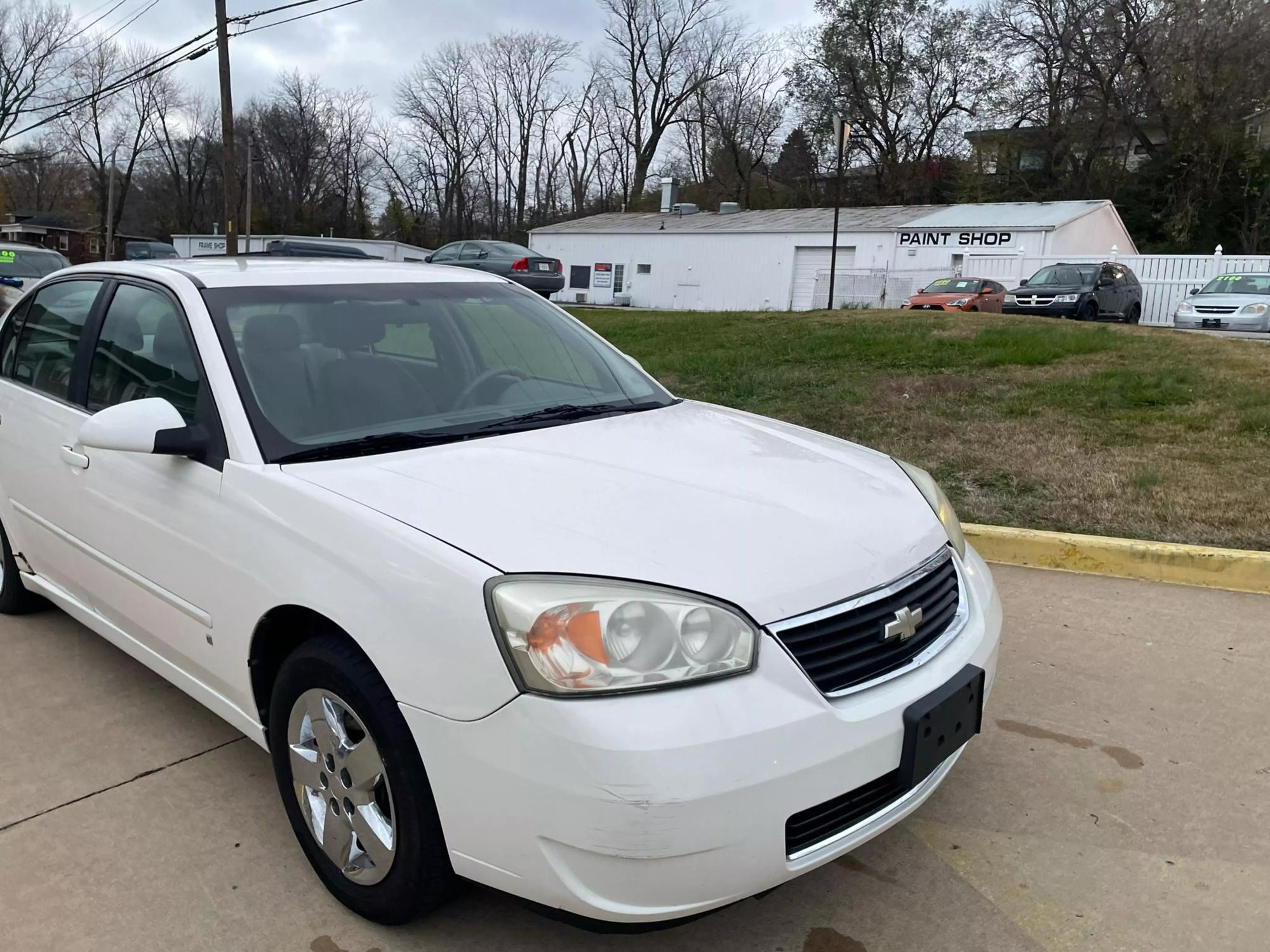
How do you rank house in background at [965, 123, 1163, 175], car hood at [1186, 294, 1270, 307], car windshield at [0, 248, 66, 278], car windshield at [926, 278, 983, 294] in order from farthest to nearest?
house in background at [965, 123, 1163, 175] → car windshield at [926, 278, 983, 294] → car hood at [1186, 294, 1270, 307] → car windshield at [0, 248, 66, 278]

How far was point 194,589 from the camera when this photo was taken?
2.68 metres

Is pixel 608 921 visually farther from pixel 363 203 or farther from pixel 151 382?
pixel 363 203

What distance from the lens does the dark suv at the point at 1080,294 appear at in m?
20.6

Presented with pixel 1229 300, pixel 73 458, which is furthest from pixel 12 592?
pixel 1229 300

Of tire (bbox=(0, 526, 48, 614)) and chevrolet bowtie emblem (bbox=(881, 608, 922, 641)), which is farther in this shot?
tire (bbox=(0, 526, 48, 614))

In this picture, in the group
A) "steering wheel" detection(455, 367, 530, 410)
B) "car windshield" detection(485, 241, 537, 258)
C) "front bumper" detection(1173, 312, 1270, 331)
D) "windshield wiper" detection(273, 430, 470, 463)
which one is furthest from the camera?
"car windshield" detection(485, 241, 537, 258)

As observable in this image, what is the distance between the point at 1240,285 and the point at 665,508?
21878 mm

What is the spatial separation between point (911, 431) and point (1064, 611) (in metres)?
2.87

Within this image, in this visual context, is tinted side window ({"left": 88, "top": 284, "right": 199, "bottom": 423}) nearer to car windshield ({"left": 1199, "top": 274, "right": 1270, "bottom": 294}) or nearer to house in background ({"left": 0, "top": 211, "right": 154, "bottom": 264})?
car windshield ({"left": 1199, "top": 274, "right": 1270, "bottom": 294})

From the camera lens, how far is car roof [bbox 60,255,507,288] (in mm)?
3180

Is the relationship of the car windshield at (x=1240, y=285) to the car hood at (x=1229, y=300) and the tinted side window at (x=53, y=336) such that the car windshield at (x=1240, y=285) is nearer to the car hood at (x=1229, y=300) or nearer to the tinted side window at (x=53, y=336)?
the car hood at (x=1229, y=300)

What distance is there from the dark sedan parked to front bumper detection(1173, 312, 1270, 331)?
41.3 ft

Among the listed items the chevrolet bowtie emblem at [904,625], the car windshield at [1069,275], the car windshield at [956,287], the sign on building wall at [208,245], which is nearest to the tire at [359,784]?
the chevrolet bowtie emblem at [904,625]

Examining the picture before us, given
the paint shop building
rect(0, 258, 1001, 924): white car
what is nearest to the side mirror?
rect(0, 258, 1001, 924): white car
